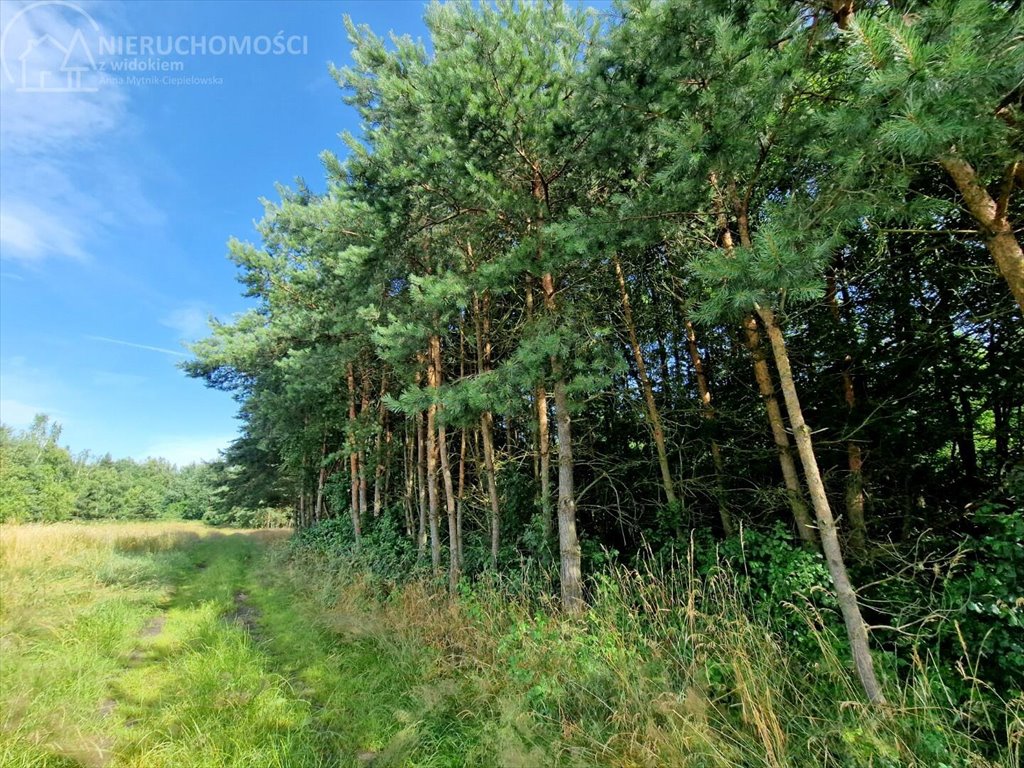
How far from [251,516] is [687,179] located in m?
43.3

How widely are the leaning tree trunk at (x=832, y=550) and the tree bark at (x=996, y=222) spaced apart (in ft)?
3.85

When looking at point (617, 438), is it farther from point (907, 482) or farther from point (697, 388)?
point (907, 482)

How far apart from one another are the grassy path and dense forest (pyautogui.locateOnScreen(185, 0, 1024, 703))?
2.11 m

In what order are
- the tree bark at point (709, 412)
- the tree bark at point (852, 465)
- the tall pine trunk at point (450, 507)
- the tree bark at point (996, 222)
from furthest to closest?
the tall pine trunk at point (450, 507), the tree bark at point (709, 412), the tree bark at point (852, 465), the tree bark at point (996, 222)

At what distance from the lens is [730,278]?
245cm

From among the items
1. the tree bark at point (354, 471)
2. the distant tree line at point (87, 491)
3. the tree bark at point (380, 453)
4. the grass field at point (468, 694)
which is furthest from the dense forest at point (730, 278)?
the distant tree line at point (87, 491)

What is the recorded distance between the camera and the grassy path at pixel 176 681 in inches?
108

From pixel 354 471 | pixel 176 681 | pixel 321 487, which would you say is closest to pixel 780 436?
pixel 176 681

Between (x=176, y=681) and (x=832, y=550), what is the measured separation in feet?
18.0

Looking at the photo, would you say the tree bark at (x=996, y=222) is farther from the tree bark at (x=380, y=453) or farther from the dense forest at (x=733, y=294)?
the tree bark at (x=380, y=453)

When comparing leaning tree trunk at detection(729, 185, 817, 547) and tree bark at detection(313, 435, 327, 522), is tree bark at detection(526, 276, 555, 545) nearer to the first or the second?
leaning tree trunk at detection(729, 185, 817, 547)

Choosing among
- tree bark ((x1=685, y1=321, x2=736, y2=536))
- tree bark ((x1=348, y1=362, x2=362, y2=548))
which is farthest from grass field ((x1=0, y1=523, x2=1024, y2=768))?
tree bark ((x1=348, y1=362, x2=362, y2=548))

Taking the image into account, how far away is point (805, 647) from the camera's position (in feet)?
10.1

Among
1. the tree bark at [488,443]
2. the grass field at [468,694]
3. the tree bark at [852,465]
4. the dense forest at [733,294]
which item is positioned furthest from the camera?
the tree bark at [488,443]
